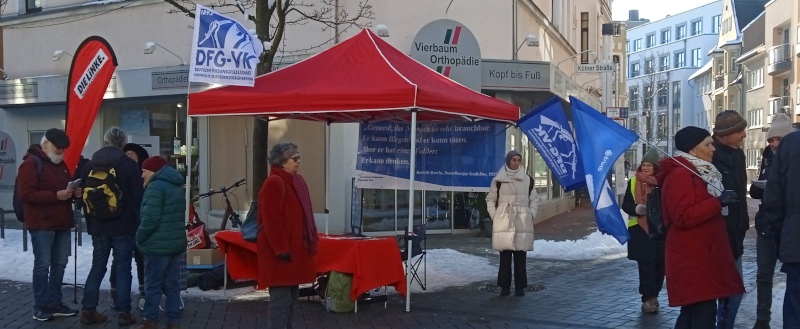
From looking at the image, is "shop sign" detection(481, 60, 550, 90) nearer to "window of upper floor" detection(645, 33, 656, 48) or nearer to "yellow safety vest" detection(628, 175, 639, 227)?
"yellow safety vest" detection(628, 175, 639, 227)

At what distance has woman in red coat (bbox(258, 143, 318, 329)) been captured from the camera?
6.49 meters

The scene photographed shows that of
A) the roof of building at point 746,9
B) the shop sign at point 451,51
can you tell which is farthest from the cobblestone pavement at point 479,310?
the roof of building at point 746,9

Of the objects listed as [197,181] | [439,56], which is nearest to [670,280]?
[439,56]

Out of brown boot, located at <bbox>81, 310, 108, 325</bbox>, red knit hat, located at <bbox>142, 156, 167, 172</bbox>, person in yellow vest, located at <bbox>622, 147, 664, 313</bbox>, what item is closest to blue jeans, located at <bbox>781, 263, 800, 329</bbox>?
person in yellow vest, located at <bbox>622, 147, 664, 313</bbox>

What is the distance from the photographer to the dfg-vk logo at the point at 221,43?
8453mm

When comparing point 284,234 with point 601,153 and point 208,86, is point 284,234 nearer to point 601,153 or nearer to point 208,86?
point 601,153

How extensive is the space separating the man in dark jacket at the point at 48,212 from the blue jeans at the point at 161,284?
1.11 m

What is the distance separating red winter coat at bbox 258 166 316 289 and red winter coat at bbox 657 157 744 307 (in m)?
2.83

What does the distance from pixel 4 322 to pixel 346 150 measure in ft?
28.3

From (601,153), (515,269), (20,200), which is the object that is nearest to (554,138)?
(601,153)

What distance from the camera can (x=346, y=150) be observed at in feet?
52.4

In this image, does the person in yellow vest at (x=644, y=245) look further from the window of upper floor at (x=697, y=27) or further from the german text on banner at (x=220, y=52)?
the window of upper floor at (x=697, y=27)

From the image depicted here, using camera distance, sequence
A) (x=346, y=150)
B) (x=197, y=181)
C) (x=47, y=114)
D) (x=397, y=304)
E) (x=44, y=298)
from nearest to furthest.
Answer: (x=44, y=298) → (x=397, y=304) → (x=346, y=150) → (x=197, y=181) → (x=47, y=114)

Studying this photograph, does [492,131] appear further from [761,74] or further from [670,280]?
[761,74]
